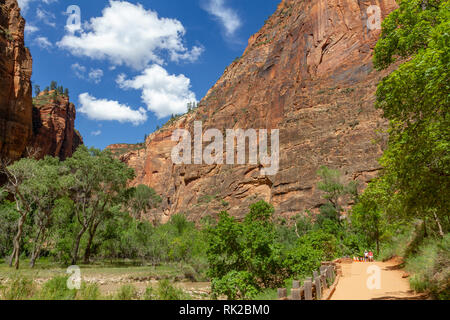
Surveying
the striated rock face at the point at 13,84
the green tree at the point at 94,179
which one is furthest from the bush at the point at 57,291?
the striated rock face at the point at 13,84

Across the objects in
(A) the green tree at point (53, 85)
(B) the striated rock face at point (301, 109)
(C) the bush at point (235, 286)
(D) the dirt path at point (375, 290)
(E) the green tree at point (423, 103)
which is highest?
(A) the green tree at point (53, 85)

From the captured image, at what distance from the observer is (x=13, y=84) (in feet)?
183

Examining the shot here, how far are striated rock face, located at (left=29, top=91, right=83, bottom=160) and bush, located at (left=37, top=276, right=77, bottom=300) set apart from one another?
75.7 meters

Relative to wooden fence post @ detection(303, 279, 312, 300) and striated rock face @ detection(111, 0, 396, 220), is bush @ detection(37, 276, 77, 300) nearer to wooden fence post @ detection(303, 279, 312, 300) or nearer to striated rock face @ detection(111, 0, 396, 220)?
wooden fence post @ detection(303, 279, 312, 300)

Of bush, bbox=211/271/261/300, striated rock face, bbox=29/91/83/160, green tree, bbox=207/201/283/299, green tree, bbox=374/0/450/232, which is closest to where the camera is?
green tree, bbox=374/0/450/232

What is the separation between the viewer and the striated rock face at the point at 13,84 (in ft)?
175

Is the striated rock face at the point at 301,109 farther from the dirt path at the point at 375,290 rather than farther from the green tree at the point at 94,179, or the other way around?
the dirt path at the point at 375,290

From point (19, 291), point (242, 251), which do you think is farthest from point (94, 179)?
point (19, 291)

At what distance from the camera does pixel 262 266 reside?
42.4 feet

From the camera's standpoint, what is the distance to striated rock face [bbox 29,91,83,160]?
76000 millimetres

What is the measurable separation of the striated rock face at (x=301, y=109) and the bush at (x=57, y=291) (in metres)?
38.3

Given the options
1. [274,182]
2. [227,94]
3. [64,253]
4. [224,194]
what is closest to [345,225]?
[274,182]

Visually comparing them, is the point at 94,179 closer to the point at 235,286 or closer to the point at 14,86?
the point at 235,286

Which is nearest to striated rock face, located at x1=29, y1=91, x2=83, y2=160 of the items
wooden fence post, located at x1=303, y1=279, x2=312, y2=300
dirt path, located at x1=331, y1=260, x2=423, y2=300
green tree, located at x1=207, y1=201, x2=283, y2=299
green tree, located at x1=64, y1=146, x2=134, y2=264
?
green tree, located at x1=64, y1=146, x2=134, y2=264
